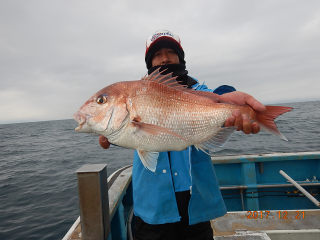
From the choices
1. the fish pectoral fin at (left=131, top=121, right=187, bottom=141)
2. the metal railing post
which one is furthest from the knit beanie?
the metal railing post

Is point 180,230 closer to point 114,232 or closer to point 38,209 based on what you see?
point 114,232

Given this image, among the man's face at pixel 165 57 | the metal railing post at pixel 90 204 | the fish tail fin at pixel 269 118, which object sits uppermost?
the man's face at pixel 165 57

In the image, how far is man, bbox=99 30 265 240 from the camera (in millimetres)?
1830

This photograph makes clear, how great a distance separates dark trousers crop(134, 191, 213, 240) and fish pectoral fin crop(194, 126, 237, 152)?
574 millimetres

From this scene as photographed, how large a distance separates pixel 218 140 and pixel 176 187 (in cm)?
67

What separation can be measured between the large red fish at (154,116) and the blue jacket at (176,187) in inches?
12.1

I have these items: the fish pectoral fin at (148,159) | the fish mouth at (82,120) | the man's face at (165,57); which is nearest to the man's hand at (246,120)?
the fish pectoral fin at (148,159)

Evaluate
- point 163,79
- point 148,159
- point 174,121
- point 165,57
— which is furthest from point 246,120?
point 165,57

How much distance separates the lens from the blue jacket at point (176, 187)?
184 centimetres

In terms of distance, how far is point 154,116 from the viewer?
1604mm
